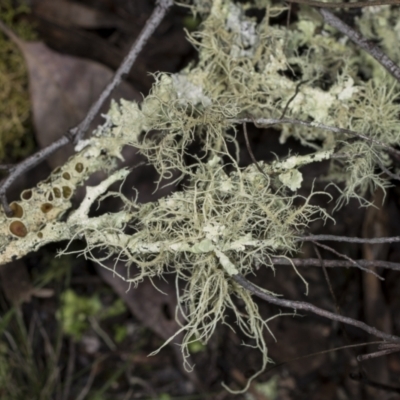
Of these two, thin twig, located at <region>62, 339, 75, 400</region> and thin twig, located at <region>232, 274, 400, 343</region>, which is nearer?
thin twig, located at <region>232, 274, 400, 343</region>

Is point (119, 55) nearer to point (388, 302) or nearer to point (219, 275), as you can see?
point (219, 275)

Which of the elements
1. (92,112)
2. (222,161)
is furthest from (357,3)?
(92,112)

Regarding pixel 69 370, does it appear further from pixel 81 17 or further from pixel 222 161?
pixel 81 17

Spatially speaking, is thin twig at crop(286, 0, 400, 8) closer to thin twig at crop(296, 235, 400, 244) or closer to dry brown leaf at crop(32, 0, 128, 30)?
thin twig at crop(296, 235, 400, 244)

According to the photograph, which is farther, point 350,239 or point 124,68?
point 124,68

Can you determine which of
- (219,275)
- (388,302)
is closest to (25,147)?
(219,275)

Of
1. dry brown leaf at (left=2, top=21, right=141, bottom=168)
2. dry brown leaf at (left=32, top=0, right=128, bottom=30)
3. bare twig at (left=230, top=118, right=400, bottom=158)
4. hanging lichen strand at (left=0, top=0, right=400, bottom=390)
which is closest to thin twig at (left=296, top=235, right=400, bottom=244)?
hanging lichen strand at (left=0, top=0, right=400, bottom=390)

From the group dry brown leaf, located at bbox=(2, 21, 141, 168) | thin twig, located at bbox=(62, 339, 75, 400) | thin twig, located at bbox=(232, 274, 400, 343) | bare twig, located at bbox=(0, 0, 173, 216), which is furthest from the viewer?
thin twig, located at bbox=(62, 339, 75, 400)
